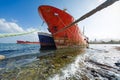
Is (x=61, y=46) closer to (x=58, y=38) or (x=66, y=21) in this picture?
(x=58, y=38)

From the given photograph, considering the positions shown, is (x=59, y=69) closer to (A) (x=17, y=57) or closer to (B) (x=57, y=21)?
(A) (x=17, y=57)

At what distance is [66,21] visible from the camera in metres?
14.2

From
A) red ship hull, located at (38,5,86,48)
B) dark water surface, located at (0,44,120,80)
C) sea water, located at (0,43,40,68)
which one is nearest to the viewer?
dark water surface, located at (0,44,120,80)

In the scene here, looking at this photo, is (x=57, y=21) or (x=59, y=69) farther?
(x=57, y=21)

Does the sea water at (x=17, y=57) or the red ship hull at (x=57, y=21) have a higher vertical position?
the red ship hull at (x=57, y=21)

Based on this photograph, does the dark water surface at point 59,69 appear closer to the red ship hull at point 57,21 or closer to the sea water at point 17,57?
the sea water at point 17,57

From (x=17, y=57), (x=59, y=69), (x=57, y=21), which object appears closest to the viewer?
(x=59, y=69)

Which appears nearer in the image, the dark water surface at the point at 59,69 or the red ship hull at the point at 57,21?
the dark water surface at the point at 59,69

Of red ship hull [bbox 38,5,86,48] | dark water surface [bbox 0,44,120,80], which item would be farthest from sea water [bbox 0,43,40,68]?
red ship hull [bbox 38,5,86,48]

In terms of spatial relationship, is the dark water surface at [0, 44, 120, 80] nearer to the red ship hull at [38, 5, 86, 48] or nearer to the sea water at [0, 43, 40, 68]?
the sea water at [0, 43, 40, 68]

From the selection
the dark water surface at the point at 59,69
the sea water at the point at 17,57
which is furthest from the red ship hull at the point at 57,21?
the dark water surface at the point at 59,69

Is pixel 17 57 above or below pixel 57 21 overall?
below

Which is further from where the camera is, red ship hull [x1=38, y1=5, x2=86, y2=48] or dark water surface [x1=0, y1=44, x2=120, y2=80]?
red ship hull [x1=38, y1=5, x2=86, y2=48]

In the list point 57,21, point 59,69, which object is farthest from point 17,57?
point 57,21
